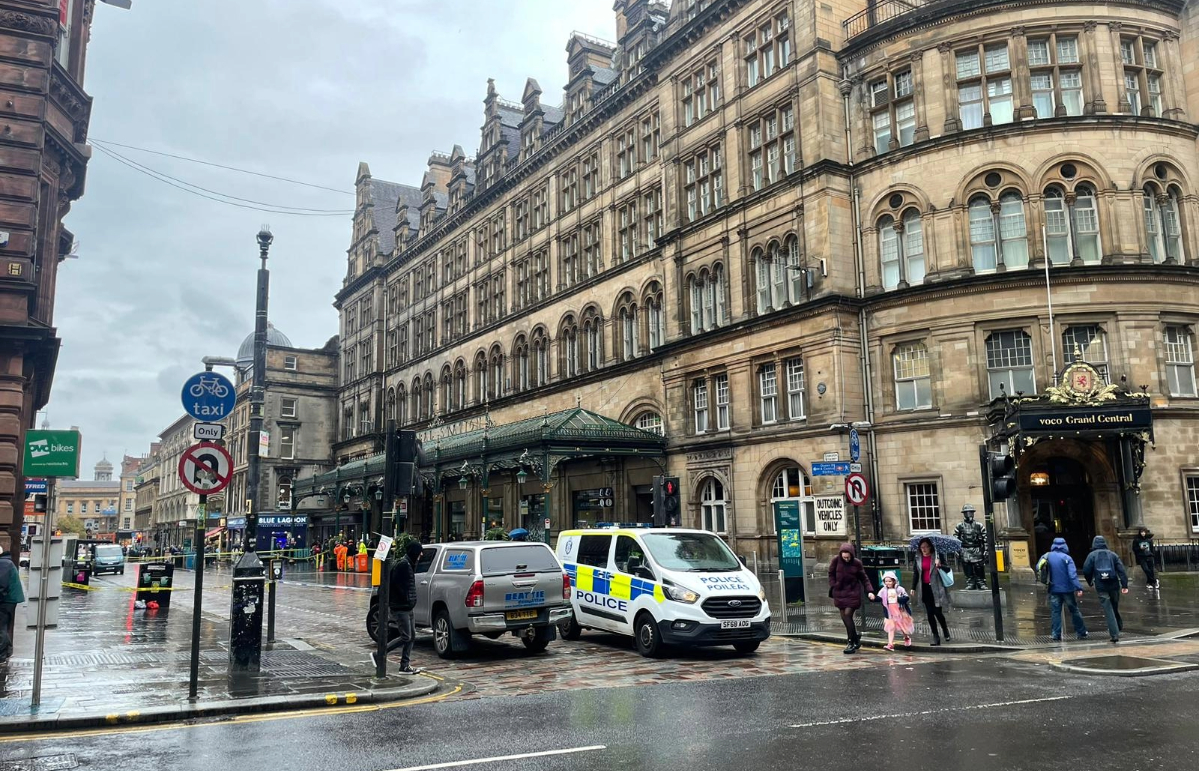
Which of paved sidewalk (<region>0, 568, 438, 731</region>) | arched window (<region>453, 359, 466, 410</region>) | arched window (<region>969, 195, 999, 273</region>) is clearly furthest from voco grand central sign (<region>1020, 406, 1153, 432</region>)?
arched window (<region>453, 359, 466, 410</region>)

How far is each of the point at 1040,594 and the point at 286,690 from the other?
18568 mm

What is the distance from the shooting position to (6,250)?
80.0 feet

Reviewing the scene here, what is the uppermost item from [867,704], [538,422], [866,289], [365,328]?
[365,328]

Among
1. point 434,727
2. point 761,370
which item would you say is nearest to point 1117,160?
point 761,370

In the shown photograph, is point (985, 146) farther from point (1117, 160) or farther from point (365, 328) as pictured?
point (365, 328)

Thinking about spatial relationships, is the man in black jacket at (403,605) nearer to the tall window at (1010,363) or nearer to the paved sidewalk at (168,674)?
the paved sidewalk at (168,674)

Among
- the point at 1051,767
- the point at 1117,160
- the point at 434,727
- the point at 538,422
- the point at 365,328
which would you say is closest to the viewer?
the point at 1051,767

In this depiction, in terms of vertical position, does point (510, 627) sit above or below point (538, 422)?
below

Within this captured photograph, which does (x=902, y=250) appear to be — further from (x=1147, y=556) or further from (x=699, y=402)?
(x=1147, y=556)

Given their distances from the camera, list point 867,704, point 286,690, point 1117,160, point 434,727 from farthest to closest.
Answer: point 1117,160
point 286,690
point 867,704
point 434,727

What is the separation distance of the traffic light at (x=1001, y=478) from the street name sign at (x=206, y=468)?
40.2 feet

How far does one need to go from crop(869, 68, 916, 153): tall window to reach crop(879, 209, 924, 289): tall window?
99.5 inches

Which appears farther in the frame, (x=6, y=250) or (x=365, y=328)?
(x=365, y=328)

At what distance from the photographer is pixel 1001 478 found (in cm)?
1541
